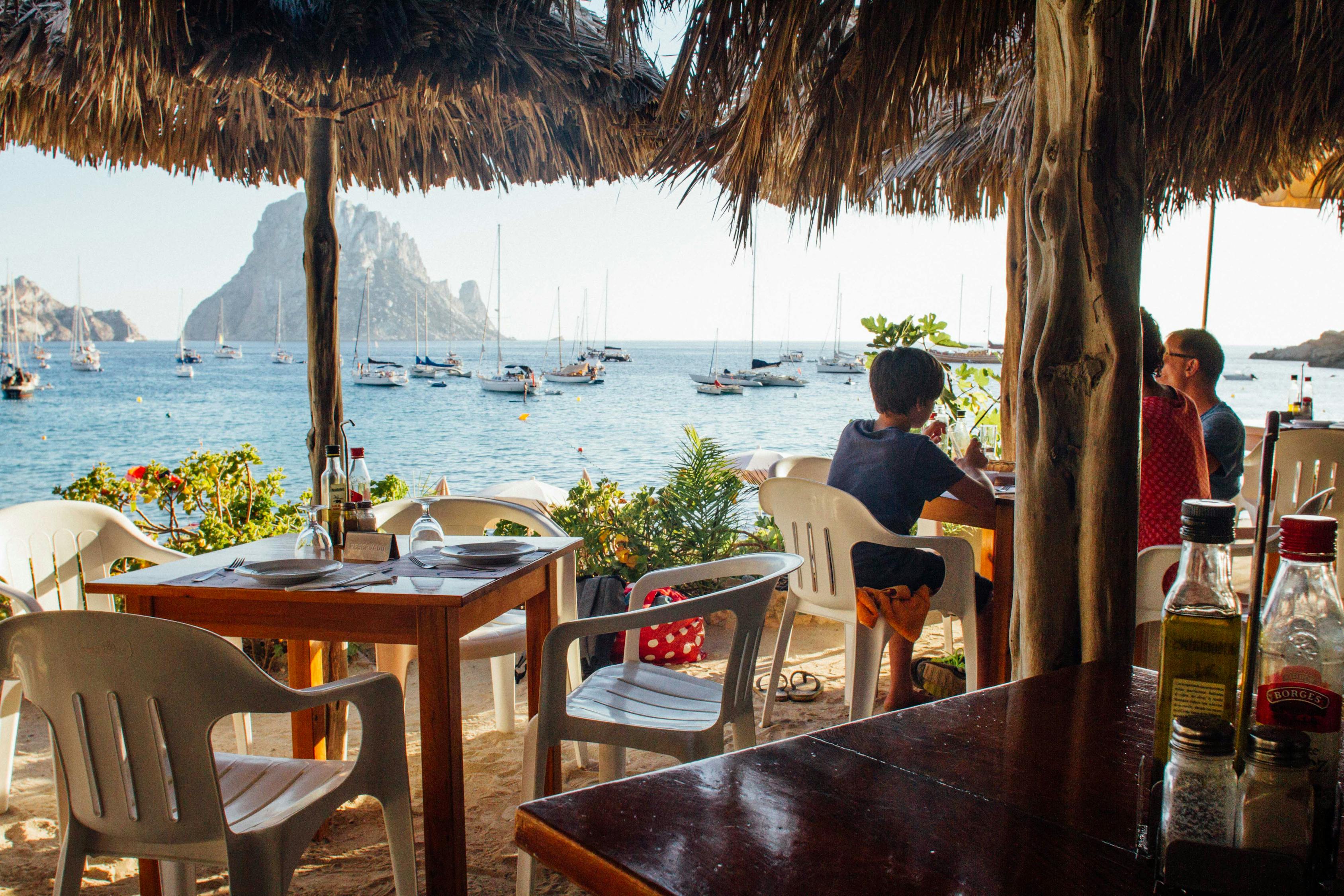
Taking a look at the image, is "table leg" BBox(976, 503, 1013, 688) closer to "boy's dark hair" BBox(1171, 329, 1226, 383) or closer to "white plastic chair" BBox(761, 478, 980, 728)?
"white plastic chair" BBox(761, 478, 980, 728)

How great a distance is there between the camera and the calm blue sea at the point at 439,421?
26.7 metres

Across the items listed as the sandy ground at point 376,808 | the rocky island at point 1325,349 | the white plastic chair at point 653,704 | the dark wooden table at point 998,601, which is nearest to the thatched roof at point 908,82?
the white plastic chair at point 653,704

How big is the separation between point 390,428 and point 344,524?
33.6m

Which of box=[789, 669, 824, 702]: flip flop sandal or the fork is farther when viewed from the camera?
box=[789, 669, 824, 702]: flip flop sandal

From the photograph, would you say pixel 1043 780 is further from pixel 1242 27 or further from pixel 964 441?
pixel 964 441

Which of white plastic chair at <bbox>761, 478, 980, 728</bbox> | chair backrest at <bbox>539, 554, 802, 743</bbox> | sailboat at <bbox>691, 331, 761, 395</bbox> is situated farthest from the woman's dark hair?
sailboat at <bbox>691, 331, 761, 395</bbox>

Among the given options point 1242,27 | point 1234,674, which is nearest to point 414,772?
point 1234,674

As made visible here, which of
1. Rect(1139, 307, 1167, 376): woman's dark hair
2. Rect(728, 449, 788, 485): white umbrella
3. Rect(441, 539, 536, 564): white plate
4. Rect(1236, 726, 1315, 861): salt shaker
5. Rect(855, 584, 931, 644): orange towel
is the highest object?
Rect(1139, 307, 1167, 376): woman's dark hair

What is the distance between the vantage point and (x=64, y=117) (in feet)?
12.3

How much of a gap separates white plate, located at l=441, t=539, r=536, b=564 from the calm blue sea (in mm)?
17218

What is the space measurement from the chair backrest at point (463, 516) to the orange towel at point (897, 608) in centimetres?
96

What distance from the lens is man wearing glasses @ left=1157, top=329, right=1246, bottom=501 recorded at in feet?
10.7

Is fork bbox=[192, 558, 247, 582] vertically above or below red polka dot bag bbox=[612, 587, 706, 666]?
above

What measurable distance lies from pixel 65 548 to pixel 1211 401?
3.91 m
